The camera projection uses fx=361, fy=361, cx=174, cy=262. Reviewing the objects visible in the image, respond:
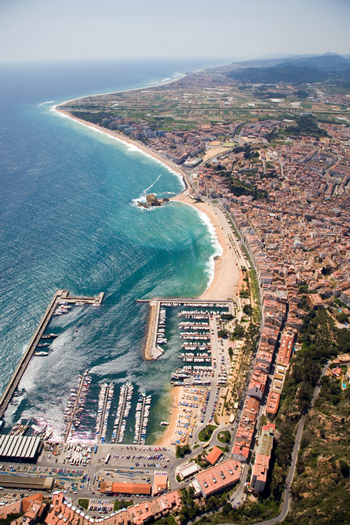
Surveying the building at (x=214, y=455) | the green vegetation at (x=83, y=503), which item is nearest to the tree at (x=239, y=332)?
the building at (x=214, y=455)

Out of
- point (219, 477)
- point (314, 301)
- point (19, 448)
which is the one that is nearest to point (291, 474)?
point (219, 477)

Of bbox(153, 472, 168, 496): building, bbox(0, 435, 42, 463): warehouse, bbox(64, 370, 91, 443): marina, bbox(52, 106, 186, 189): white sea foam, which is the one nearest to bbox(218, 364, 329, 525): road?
bbox(153, 472, 168, 496): building

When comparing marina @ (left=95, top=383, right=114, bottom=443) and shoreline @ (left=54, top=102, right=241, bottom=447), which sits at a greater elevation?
shoreline @ (left=54, top=102, right=241, bottom=447)

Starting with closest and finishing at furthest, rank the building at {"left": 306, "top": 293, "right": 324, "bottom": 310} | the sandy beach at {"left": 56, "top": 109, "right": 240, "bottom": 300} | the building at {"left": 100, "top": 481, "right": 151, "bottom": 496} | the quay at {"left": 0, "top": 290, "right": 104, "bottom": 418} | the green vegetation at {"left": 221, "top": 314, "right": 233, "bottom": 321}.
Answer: the building at {"left": 100, "top": 481, "right": 151, "bottom": 496}
the quay at {"left": 0, "top": 290, "right": 104, "bottom": 418}
the green vegetation at {"left": 221, "top": 314, "right": 233, "bottom": 321}
the building at {"left": 306, "top": 293, "right": 324, "bottom": 310}
the sandy beach at {"left": 56, "top": 109, "right": 240, "bottom": 300}

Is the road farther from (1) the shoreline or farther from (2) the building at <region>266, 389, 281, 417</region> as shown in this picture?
(1) the shoreline

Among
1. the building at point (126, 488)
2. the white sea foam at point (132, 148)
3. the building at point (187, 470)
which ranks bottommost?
the building at point (187, 470)

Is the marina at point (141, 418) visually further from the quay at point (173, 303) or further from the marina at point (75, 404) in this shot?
the quay at point (173, 303)

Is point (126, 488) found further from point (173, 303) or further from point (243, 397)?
point (173, 303)
